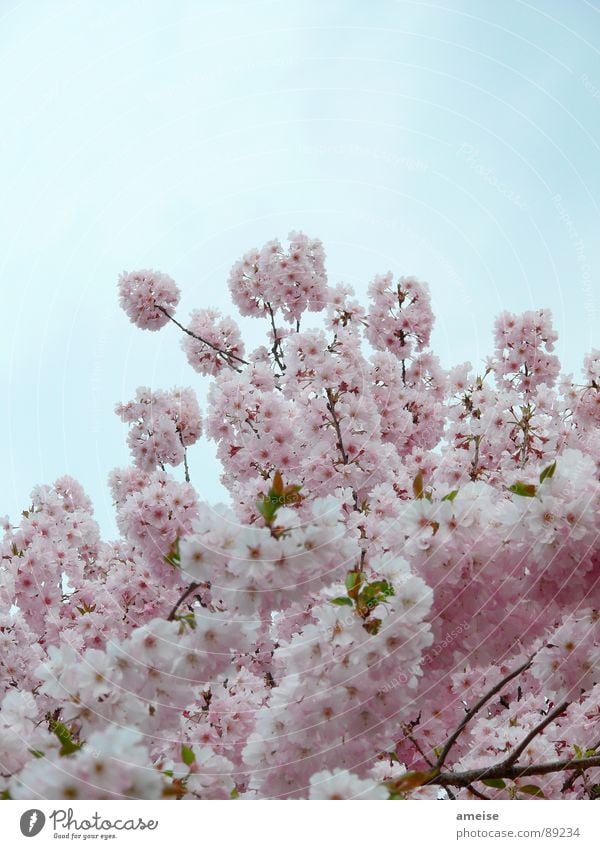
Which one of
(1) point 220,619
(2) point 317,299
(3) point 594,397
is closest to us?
(1) point 220,619

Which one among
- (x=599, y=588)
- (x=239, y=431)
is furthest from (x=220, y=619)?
(x=239, y=431)

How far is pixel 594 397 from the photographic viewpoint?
18.0ft

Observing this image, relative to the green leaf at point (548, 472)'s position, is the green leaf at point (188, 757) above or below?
below

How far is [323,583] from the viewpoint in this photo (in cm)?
226

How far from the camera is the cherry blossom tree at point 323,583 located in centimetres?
211
